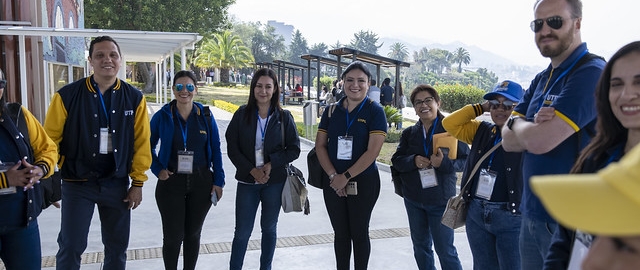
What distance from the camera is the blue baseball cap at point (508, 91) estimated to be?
3.16 m

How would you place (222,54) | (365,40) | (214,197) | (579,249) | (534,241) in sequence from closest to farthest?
(579,249)
(534,241)
(214,197)
(222,54)
(365,40)

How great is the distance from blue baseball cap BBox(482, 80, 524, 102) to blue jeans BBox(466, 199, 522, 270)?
666 mm

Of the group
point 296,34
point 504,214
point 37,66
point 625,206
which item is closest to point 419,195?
point 504,214

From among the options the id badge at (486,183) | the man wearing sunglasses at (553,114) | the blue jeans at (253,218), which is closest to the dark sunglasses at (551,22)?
the man wearing sunglasses at (553,114)

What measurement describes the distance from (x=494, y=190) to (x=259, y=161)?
6.49 feet

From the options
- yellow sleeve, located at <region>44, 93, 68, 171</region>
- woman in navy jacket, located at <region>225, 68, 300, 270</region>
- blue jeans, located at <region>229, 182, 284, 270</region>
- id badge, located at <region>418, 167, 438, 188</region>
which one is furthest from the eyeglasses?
yellow sleeve, located at <region>44, 93, 68, 171</region>

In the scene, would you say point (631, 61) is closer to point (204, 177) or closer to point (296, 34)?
point (204, 177)

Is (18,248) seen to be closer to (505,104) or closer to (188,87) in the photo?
(188,87)

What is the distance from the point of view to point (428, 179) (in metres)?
3.85

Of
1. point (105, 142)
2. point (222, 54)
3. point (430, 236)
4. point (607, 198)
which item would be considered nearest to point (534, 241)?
point (430, 236)

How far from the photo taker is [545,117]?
2.19 metres

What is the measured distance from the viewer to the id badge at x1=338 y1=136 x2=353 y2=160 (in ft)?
13.1

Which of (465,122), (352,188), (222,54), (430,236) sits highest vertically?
(222,54)

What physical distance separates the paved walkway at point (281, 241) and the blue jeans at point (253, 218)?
1.43 ft
